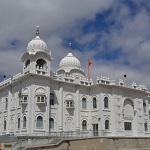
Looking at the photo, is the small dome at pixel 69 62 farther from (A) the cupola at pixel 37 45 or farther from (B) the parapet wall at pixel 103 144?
(B) the parapet wall at pixel 103 144

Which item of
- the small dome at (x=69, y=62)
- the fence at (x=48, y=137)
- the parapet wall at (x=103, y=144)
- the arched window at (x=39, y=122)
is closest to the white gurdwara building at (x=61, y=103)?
the arched window at (x=39, y=122)

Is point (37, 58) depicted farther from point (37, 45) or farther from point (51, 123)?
point (51, 123)

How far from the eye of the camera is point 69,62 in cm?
4362

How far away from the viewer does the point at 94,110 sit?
120 feet

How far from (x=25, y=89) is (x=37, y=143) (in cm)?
896

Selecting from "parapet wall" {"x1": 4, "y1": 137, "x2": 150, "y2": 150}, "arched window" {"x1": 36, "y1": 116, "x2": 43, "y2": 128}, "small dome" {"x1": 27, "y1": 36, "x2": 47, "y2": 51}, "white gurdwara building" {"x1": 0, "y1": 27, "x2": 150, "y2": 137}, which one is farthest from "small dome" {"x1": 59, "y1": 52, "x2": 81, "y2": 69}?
"parapet wall" {"x1": 4, "y1": 137, "x2": 150, "y2": 150}

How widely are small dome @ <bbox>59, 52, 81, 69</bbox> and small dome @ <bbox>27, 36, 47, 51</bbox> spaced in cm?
856

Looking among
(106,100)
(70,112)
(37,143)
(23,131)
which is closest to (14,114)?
(23,131)

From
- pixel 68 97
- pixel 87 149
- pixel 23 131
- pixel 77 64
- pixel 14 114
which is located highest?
pixel 77 64

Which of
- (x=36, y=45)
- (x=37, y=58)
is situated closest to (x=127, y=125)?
(x=37, y=58)

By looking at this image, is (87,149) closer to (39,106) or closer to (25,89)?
(39,106)

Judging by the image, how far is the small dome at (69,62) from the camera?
1709 inches

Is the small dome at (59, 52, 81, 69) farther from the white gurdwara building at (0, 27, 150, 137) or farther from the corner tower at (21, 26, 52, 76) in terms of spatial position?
the corner tower at (21, 26, 52, 76)

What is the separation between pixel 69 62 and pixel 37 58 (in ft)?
36.0
